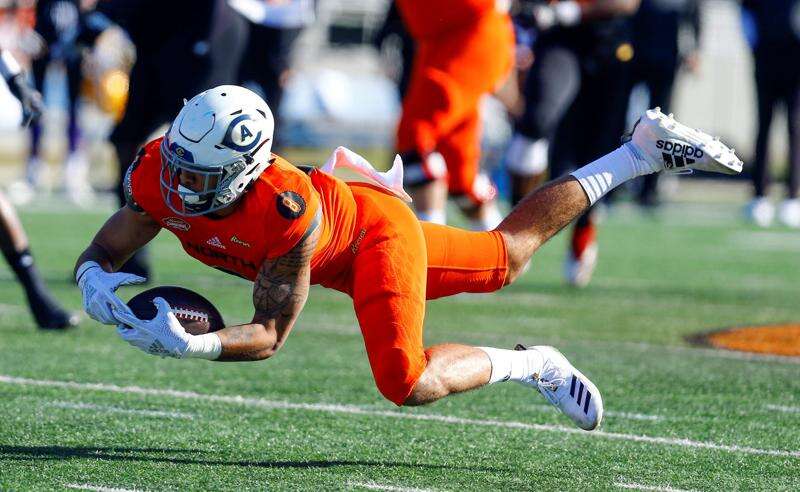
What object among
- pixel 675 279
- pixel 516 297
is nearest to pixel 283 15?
pixel 516 297

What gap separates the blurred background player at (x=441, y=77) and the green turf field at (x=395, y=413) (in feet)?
2.33

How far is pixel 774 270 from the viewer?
962 cm

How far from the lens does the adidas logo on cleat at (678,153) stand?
4578 mm

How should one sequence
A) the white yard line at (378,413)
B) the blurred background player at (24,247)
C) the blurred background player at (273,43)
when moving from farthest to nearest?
the blurred background player at (273,43), the blurred background player at (24,247), the white yard line at (378,413)

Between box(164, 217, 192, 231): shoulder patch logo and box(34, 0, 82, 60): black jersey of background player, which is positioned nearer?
box(164, 217, 192, 231): shoulder patch logo

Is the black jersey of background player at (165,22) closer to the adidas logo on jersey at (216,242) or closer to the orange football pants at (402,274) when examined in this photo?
the orange football pants at (402,274)

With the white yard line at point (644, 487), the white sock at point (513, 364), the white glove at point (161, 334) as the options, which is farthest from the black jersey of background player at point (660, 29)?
the white glove at point (161, 334)

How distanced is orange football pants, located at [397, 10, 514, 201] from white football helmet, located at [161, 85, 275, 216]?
10.4 feet

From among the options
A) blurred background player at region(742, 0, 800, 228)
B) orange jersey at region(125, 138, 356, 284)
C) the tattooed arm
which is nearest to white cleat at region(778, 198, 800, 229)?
blurred background player at region(742, 0, 800, 228)

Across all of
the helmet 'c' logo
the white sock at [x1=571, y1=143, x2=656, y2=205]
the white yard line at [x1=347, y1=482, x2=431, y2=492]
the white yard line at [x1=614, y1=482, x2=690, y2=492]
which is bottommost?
the white yard line at [x1=347, y1=482, x2=431, y2=492]

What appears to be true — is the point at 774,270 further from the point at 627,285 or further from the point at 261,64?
the point at 261,64

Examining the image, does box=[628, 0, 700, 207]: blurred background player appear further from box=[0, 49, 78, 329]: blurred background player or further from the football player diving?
the football player diving

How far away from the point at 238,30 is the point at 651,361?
3.09 meters

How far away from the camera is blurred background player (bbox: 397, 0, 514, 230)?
6984 millimetres
